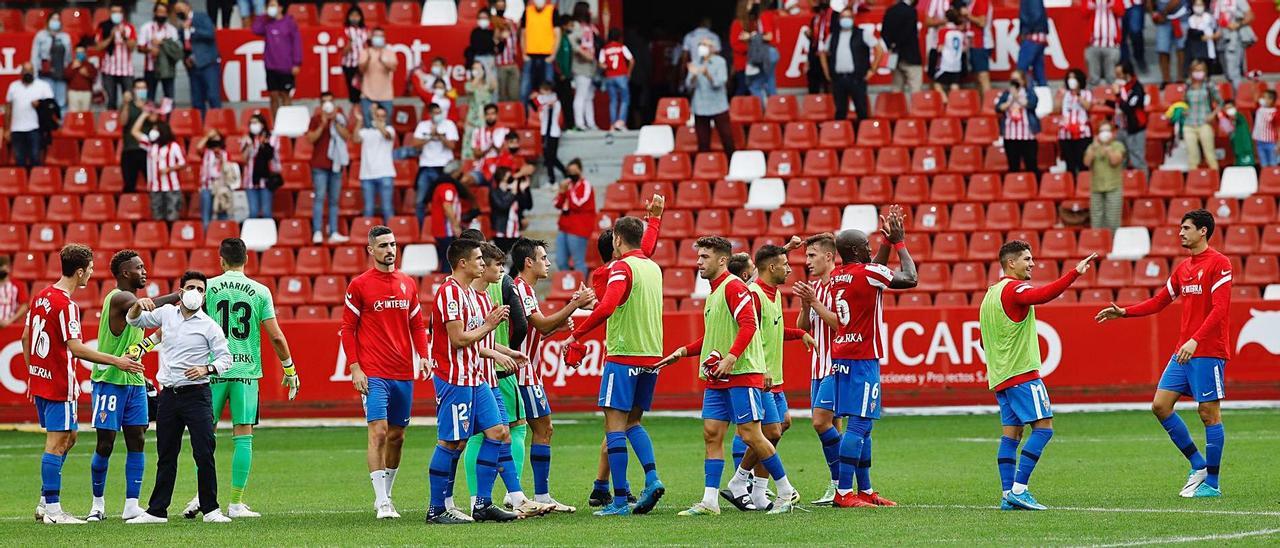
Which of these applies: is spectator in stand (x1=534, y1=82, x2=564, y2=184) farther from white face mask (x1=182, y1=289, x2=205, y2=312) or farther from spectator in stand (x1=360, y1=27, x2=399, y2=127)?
white face mask (x1=182, y1=289, x2=205, y2=312)

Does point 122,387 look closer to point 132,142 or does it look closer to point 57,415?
point 57,415

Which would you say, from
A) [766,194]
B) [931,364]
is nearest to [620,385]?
[931,364]

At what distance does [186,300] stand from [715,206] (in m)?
15.5

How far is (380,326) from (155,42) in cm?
1828

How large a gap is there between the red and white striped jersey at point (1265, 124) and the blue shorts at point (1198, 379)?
14470 millimetres

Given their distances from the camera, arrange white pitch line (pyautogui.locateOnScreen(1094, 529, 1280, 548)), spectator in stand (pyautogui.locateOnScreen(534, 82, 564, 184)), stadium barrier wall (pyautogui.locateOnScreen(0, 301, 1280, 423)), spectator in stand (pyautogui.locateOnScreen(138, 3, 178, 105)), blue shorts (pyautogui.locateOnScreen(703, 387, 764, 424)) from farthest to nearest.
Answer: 1. spectator in stand (pyautogui.locateOnScreen(138, 3, 178, 105))
2. spectator in stand (pyautogui.locateOnScreen(534, 82, 564, 184))
3. stadium barrier wall (pyautogui.locateOnScreen(0, 301, 1280, 423))
4. blue shorts (pyautogui.locateOnScreen(703, 387, 764, 424))
5. white pitch line (pyautogui.locateOnScreen(1094, 529, 1280, 548))

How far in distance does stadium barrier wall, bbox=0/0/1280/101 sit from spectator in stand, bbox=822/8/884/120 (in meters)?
1.16

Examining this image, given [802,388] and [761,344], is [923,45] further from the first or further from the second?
[761,344]

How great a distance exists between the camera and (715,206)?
2711 cm

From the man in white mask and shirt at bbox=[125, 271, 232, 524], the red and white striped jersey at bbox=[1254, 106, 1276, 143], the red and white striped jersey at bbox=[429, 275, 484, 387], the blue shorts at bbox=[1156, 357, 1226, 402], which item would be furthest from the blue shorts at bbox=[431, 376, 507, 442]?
the red and white striped jersey at bbox=[1254, 106, 1276, 143]

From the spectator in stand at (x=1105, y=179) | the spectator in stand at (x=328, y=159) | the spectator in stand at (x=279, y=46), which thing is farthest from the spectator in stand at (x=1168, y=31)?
the spectator in stand at (x=279, y=46)

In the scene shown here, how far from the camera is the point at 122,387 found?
1297cm

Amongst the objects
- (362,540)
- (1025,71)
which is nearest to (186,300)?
(362,540)

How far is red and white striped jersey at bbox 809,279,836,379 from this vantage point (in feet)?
42.4
